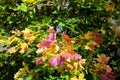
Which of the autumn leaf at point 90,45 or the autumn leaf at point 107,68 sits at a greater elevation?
the autumn leaf at point 90,45

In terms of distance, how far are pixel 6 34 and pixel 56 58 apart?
3.73 feet

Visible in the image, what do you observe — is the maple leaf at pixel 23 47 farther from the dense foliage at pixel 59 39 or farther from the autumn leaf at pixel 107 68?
the autumn leaf at pixel 107 68

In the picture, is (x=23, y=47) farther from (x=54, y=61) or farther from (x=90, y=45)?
(x=90, y=45)

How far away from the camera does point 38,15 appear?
3.46m

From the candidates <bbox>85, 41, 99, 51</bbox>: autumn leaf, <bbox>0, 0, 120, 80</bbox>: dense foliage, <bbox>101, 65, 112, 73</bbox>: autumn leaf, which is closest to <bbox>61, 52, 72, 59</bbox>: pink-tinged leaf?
<bbox>0, 0, 120, 80</bbox>: dense foliage

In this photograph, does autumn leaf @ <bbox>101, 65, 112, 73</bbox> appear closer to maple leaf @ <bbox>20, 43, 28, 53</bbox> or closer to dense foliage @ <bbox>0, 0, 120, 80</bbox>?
dense foliage @ <bbox>0, 0, 120, 80</bbox>

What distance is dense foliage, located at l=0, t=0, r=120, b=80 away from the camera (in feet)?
8.89

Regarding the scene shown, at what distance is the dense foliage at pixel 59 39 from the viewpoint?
271cm

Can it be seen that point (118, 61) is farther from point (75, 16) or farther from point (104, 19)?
point (75, 16)

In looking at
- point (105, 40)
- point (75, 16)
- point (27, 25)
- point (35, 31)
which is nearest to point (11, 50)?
point (35, 31)

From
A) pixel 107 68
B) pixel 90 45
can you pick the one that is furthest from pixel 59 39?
pixel 107 68

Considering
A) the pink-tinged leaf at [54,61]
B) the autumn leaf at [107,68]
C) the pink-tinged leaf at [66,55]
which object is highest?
the pink-tinged leaf at [66,55]

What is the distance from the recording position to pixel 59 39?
119 inches

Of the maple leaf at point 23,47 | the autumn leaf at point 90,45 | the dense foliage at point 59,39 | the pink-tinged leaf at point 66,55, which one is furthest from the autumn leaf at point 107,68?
the maple leaf at point 23,47
